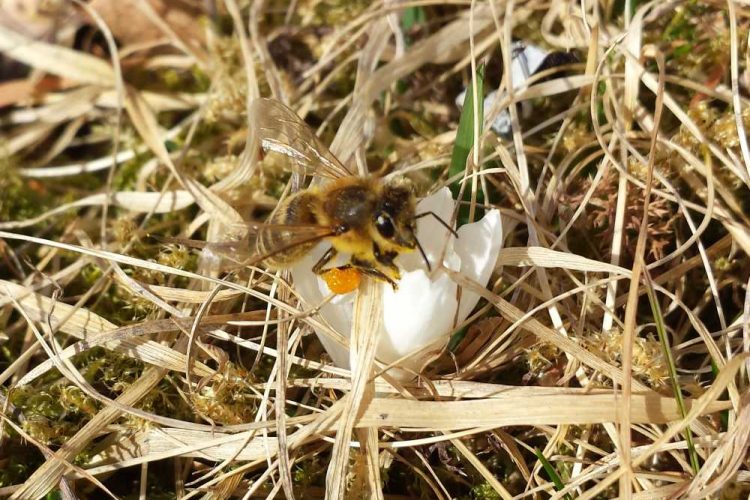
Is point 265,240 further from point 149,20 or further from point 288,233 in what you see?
point 149,20

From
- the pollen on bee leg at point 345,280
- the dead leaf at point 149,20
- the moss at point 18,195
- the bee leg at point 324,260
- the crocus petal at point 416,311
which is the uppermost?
the dead leaf at point 149,20

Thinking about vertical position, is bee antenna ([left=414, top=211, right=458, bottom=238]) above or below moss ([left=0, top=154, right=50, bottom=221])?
below

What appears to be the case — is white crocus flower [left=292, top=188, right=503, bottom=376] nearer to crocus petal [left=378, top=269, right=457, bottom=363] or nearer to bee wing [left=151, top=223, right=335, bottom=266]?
crocus petal [left=378, top=269, right=457, bottom=363]

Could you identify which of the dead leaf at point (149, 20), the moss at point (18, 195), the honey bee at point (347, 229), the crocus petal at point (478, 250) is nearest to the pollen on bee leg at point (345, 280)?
the honey bee at point (347, 229)

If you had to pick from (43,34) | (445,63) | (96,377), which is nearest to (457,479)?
(96,377)

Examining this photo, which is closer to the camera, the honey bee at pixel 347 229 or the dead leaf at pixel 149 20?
the honey bee at pixel 347 229

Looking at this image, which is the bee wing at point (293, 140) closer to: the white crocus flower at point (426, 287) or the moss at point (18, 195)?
the white crocus flower at point (426, 287)

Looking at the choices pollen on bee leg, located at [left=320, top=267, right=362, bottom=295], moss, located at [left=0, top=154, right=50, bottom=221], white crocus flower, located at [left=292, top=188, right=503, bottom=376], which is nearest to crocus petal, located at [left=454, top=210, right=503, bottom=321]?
white crocus flower, located at [left=292, top=188, right=503, bottom=376]
